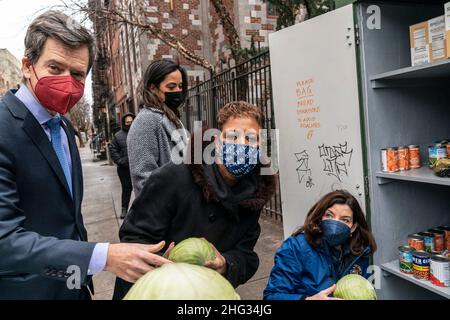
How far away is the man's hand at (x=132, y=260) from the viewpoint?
975mm

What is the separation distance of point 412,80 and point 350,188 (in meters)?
0.95

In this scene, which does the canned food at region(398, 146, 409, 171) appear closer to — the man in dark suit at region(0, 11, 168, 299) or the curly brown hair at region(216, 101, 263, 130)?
the curly brown hair at region(216, 101, 263, 130)

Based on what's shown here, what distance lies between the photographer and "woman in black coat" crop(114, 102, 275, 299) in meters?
1.64

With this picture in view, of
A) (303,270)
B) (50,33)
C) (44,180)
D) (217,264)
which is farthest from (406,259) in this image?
(50,33)

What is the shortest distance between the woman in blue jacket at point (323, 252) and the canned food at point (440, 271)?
41cm

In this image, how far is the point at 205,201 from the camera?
1.69m

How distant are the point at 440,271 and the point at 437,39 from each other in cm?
149

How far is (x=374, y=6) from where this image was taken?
2393 mm

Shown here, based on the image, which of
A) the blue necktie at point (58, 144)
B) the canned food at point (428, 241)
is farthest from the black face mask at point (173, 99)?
the canned food at point (428, 241)

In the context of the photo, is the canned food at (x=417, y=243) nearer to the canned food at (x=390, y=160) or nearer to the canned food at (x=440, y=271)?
the canned food at (x=440, y=271)

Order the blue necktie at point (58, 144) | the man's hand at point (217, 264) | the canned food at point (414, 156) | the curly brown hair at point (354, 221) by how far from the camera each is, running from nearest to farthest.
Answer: the man's hand at point (217, 264) < the blue necktie at point (58, 144) < the curly brown hair at point (354, 221) < the canned food at point (414, 156)

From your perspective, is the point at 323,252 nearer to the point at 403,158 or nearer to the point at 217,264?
the point at 403,158

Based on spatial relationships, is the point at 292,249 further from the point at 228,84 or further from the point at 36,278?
the point at 228,84

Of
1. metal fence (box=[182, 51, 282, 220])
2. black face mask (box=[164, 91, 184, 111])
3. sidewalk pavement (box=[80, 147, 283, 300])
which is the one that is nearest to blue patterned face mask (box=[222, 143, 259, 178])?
black face mask (box=[164, 91, 184, 111])
